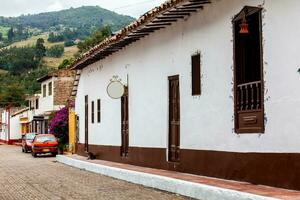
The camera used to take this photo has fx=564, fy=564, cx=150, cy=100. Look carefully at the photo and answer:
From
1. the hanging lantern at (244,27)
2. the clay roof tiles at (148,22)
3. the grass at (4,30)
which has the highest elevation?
the grass at (4,30)

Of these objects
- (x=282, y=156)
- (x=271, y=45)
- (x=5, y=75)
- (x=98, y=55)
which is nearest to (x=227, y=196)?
(x=282, y=156)

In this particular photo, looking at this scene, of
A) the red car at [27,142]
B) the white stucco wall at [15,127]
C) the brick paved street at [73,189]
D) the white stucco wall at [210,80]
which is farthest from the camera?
the white stucco wall at [15,127]

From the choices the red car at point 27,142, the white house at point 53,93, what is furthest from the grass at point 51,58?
the red car at point 27,142

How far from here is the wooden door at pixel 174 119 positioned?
48.1 feet

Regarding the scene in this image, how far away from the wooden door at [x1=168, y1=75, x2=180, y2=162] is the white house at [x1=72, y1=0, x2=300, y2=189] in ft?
0.09

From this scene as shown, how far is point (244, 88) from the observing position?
36.7ft

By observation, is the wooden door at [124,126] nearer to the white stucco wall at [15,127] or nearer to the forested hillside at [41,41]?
the forested hillside at [41,41]

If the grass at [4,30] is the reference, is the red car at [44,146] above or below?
below

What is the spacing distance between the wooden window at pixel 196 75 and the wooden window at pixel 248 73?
73.8 inches

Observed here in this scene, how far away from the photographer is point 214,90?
1234 centimetres

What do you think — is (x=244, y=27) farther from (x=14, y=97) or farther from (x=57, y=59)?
(x=57, y=59)

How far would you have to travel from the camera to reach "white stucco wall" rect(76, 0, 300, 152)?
31.9 feet

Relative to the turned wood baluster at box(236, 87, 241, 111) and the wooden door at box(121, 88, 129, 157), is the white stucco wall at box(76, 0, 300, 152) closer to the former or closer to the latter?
the turned wood baluster at box(236, 87, 241, 111)

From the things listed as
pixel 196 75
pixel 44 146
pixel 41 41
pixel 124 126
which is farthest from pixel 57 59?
pixel 196 75
